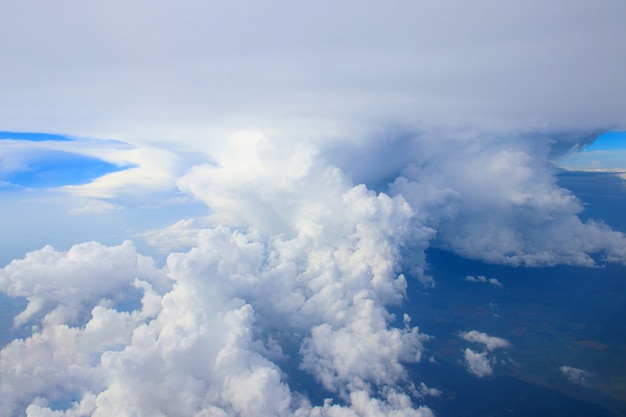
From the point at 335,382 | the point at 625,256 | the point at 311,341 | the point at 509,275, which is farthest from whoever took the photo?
the point at 509,275

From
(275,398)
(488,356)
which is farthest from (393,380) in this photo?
(275,398)

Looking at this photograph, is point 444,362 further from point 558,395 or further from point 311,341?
point 311,341

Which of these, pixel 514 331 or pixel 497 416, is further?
pixel 514 331

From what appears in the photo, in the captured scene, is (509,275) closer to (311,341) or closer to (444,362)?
(444,362)

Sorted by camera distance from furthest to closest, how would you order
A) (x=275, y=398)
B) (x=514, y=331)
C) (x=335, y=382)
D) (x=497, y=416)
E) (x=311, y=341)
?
(x=514, y=331) → (x=311, y=341) → (x=335, y=382) → (x=497, y=416) → (x=275, y=398)

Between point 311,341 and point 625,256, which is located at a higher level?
point 625,256

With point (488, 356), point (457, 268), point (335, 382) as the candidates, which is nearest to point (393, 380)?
point (335, 382)

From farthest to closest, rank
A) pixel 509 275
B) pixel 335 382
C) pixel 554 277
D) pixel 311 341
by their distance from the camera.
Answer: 1. pixel 509 275
2. pixel 554 277
3. pixel 311 341
4. pixel 335 382

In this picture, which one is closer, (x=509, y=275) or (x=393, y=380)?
(x=393, y=380)

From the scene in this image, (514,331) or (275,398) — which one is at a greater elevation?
(275,398)
